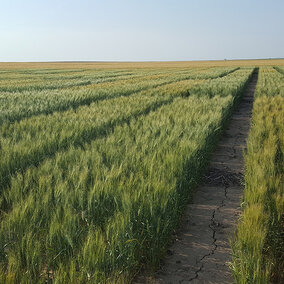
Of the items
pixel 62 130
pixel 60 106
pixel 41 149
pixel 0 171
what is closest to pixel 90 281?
pixel 0 171

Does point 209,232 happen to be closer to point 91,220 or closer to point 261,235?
point 261,235

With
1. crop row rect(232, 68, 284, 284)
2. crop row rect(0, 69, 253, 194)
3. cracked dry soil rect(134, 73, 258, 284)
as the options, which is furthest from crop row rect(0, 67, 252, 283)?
crop row rect(0, 69, 253, 194)

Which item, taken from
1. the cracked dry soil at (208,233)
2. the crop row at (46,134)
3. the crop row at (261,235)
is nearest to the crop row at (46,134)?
the crop row at (46,134)

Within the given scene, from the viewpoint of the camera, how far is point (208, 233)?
2.77 metres

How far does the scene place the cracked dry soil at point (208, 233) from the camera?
2156mm

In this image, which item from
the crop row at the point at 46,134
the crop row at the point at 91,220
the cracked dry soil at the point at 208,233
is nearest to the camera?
the crop row at the point at 91,220

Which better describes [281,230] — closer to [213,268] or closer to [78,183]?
[213,268]

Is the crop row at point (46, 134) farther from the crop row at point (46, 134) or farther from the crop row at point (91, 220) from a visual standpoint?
the crop row at point (91, 220)

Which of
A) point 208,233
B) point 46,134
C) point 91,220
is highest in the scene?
point 46,134

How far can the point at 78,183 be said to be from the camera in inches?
103

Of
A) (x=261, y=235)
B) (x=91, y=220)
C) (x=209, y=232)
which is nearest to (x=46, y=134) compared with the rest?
(x=91, y=220)

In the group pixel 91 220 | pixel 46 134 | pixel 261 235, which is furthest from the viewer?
pixel 46 134

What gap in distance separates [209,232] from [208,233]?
2cm

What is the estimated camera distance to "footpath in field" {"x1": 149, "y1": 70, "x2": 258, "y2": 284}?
217 centimetres
